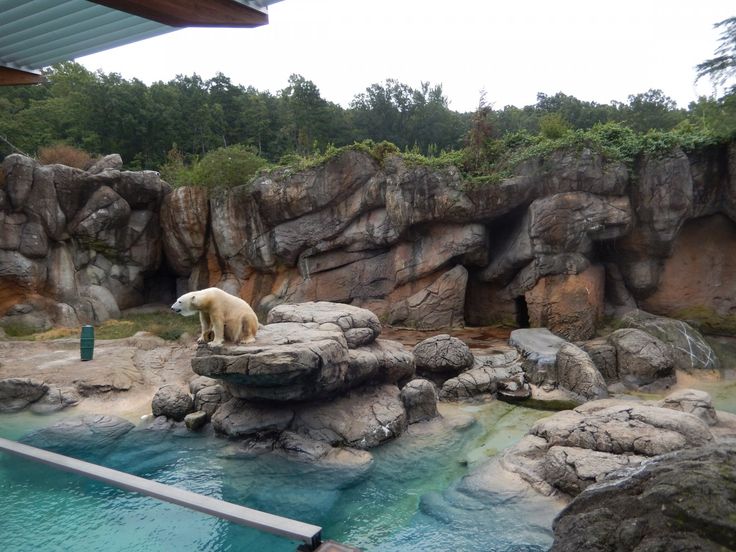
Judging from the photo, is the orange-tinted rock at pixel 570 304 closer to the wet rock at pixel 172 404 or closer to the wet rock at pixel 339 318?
the wet rock at pixel 339 318

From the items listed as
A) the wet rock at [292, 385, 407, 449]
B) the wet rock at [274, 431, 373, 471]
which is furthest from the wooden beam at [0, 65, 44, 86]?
the wet rock at [292, 385, 407, 449]

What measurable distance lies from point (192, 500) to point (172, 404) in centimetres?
577

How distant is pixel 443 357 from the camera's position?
32.8ft

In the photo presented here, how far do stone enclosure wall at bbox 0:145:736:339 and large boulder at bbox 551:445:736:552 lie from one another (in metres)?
9.85

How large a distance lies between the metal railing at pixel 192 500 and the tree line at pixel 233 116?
14094 millimetres

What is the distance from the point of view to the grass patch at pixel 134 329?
13.1m

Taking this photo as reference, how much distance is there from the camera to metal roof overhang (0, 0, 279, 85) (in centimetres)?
245

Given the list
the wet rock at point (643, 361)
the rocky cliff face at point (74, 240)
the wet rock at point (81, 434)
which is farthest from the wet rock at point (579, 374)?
the rocky cliff face at point (74, 240)

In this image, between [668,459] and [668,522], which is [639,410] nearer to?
[668,459]

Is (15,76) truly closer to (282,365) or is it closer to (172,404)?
(282,365)

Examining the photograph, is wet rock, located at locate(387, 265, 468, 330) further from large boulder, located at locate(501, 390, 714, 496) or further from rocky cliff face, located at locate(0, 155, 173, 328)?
rocky cliff face, located at locate(0, 155, 173, 328)

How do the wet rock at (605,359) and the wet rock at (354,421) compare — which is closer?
the wet rock at (354,421)

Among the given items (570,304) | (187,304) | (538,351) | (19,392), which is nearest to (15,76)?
(187,304)

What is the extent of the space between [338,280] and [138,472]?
31.9ft
